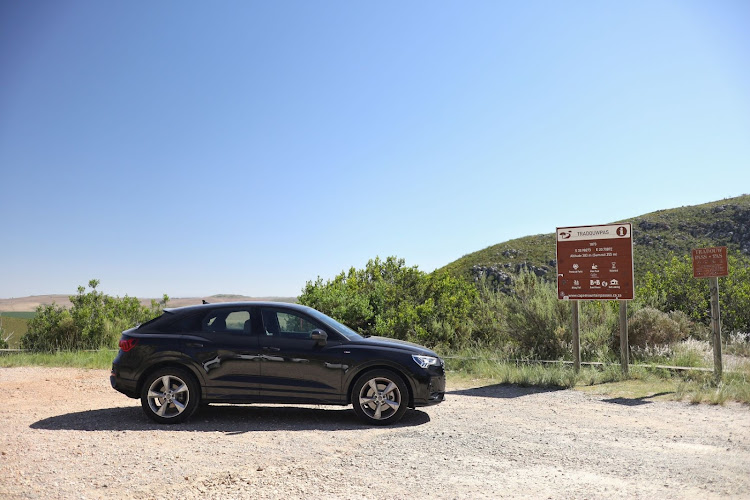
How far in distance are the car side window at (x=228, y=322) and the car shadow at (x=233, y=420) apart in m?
1.20

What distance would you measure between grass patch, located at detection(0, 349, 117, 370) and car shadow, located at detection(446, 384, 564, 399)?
8.58 m

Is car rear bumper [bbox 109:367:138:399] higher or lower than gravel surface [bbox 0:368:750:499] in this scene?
higher

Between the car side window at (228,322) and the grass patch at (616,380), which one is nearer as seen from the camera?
the car side window at (228,322)

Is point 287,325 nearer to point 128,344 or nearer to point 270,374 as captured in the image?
point 270,374

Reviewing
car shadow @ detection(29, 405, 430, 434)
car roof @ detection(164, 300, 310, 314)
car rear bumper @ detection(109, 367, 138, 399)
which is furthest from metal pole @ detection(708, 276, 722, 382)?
car rear bumper @ detection(109, 367, 138, 399)

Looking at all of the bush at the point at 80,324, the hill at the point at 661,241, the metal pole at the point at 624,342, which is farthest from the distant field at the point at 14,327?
the hill at the point at 661,241

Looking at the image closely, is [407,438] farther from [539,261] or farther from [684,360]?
[539,261]

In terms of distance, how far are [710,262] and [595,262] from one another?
6.63ft

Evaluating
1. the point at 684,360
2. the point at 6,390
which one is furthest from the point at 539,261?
the point at 6,390

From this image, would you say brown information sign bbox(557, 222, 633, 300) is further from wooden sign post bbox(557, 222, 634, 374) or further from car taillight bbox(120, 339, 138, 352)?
car taillight bbox(120, 339, 138, 352)

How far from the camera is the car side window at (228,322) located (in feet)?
26.6

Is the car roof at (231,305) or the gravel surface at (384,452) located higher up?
the car roof at (231,305)

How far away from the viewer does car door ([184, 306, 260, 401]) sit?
787 cm

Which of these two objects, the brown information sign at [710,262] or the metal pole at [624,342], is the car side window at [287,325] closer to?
the metal pole at [624,342]
